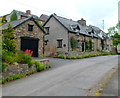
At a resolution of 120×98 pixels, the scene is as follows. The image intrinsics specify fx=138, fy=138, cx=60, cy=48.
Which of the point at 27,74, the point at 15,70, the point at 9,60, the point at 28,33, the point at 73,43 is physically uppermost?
the point at 28,33

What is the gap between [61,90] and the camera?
729 cm

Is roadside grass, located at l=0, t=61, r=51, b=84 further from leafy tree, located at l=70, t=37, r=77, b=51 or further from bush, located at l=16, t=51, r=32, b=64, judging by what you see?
leafy tree, located at l=70, t=37, r=77, b=51

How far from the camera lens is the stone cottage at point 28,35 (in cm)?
1994

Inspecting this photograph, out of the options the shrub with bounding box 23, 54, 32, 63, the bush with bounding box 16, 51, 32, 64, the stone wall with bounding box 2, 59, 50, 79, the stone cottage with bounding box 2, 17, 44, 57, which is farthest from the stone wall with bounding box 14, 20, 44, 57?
the stone wall with bounding box 2, 59, 50, 79

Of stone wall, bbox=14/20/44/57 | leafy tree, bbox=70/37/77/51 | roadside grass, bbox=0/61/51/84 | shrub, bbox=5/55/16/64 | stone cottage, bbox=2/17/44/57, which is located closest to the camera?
roadside grass, bbox=0/61/51/84

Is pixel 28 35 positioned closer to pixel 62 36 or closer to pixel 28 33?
pixel 28 33

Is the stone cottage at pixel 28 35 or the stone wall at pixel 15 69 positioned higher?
the stone cottage at pixel 28 35

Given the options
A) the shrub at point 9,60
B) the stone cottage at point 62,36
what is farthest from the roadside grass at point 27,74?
the stone cottage at point 62,36

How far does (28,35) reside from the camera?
21250 mm

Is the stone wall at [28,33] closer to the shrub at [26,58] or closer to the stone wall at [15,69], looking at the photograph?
the shrub at [26,58]

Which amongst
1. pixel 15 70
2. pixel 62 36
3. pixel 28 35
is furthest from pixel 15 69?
pixel 62 36

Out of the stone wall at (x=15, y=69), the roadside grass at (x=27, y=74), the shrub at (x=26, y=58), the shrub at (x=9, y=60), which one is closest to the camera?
the roadside grass at (x=27, y=74)

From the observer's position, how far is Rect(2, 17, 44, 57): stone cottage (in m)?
19.9

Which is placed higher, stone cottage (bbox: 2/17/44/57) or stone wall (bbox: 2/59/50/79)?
stone cottage (bbox: 2/17/44/57)
